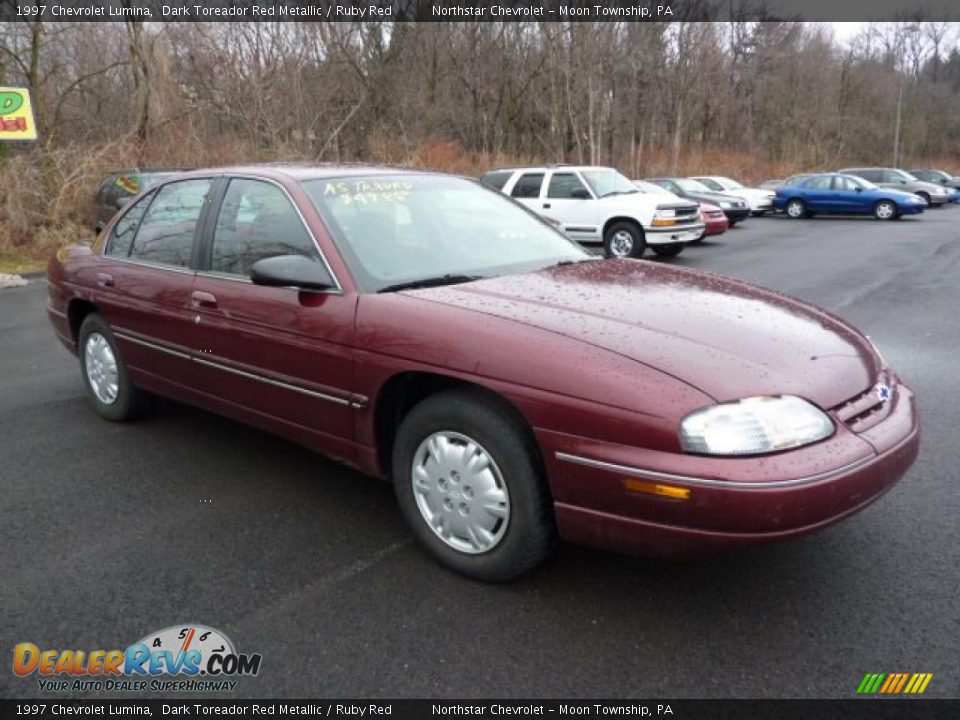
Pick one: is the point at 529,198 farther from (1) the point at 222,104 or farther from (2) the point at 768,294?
(2) the point at 768,294

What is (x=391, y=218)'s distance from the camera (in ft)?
12.0

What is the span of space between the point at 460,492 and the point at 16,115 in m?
14.3

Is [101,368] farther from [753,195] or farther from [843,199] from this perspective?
[753,195]

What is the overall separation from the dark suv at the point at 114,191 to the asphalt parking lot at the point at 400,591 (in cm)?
1046

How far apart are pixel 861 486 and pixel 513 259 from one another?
1862 millimetres

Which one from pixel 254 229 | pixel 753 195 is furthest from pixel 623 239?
pixel 753 195

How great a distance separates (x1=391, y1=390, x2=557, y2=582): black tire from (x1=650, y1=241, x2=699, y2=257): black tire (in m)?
11.6

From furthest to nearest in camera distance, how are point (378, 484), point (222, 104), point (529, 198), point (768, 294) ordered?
1. point (222, 104)
2. point (529, 198)
3. point (378, 484)
4. point (768, 294)

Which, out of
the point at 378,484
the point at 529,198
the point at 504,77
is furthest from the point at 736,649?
the point at 504,77

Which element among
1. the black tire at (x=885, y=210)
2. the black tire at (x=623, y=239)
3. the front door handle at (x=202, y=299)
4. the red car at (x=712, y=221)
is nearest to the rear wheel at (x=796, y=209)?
the black tire at (x=885, y=210)

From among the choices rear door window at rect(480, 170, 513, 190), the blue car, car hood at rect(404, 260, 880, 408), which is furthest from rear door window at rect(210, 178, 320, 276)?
the blue car

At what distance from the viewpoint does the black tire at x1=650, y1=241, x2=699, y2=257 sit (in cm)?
1412

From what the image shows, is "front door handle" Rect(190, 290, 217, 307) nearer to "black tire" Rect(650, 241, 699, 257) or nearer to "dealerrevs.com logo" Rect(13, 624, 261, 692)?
"dealerrevs.com logo" Rect(13, 624, 261, 692)

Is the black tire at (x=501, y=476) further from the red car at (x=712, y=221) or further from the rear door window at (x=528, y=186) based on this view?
the red car at (x=712, y=221)
